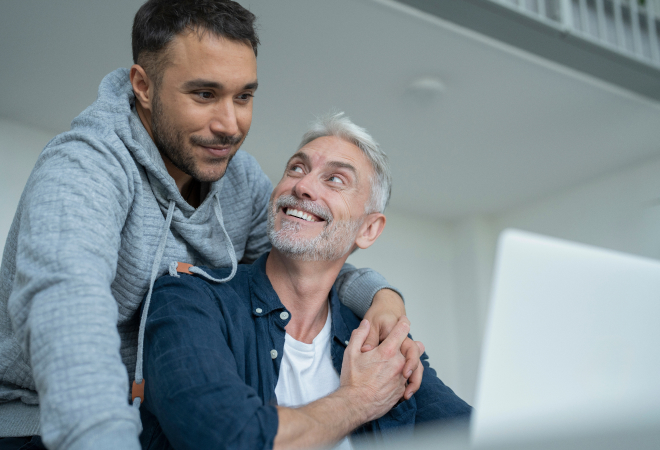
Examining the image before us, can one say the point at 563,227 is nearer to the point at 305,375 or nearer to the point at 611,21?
the point at 611,21

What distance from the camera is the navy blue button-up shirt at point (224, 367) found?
34.8 inches

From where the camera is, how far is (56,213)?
89cm

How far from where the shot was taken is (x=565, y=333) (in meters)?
0.57

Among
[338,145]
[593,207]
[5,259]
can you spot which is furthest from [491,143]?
[5,259]

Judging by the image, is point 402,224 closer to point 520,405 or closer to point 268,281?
point 268,281

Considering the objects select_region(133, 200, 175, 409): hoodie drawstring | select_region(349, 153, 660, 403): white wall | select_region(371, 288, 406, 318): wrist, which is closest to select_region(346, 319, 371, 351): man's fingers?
select_region(371, 288, 406, 318): wrist

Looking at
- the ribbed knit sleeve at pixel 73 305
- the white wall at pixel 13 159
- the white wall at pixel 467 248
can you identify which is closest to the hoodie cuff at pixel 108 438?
the ribbed knit sleeve at pixel 73 305

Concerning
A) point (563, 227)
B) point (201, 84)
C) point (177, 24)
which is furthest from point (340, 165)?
point (563, 227)

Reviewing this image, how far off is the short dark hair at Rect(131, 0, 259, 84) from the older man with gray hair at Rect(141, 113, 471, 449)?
0.42 meters

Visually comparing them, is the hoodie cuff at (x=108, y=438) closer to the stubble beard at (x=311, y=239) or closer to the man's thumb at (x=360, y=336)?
the man's thumb at (x=360, y=336)

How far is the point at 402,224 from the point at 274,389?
411cm

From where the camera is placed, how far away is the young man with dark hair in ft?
2.42

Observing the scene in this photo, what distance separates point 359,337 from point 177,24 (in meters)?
0.89

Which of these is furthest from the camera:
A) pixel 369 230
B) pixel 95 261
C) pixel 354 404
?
pixel 369 230
